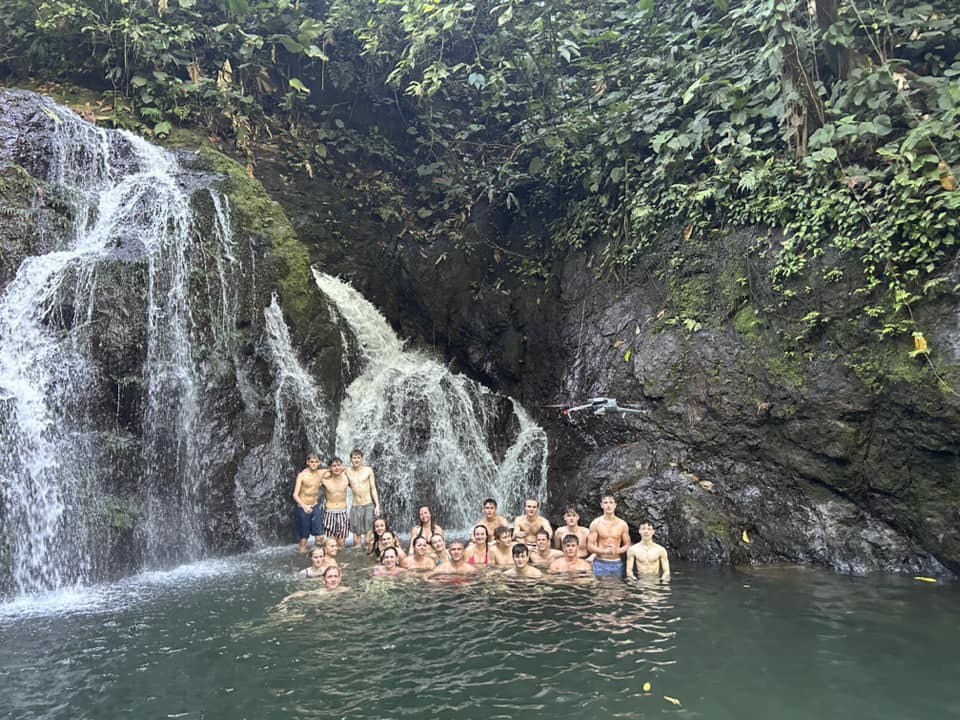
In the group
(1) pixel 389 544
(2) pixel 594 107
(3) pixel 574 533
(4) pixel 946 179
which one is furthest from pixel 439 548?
(2) pixel 594 107

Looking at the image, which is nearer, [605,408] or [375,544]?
[375,544]

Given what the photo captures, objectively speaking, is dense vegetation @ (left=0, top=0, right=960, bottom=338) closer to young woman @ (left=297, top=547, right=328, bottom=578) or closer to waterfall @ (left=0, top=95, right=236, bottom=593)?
waterfall @ (left=0, top=95, right=236, bottom=593)

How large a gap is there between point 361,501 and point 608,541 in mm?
3416

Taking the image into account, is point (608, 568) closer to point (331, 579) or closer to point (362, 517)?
point (331, 579)

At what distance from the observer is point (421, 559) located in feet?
25.2

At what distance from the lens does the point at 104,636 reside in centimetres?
552

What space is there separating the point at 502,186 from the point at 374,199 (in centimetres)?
272

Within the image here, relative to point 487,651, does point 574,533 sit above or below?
above

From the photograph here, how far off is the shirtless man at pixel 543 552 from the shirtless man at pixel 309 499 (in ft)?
9.56

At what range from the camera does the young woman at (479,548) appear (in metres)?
7.78

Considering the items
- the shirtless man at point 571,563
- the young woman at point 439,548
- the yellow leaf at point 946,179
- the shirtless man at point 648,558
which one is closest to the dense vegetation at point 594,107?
the yellow leaf at point 946,179

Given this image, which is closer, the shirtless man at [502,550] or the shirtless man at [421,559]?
the shirtless man at [421,559]

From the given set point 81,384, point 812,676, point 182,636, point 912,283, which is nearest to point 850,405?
point 912,283

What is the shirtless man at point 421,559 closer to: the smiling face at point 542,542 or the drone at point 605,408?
the smiling face at point 542,542
